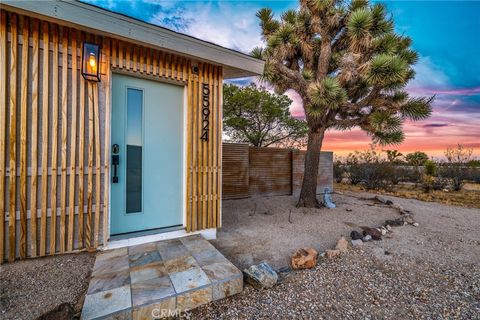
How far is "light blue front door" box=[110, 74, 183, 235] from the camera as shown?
2727 millimetres

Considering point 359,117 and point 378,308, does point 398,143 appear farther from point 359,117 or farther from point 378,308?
point 378,308

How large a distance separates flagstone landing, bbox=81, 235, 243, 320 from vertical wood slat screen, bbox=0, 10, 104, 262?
65cm

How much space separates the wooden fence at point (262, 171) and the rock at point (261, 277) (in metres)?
4.38

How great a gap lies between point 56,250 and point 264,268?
2369mm

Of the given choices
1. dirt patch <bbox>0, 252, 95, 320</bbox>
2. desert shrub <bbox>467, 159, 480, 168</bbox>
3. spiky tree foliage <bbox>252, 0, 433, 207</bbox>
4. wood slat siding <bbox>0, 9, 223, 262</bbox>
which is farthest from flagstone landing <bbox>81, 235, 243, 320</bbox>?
desert shrub <bbox>467, 159, 480, 168</bbox>

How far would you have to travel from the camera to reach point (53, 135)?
227cm

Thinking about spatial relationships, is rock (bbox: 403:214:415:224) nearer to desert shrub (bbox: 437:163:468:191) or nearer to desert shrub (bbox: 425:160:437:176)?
desert shrub (bbox: 437:163:468:191)

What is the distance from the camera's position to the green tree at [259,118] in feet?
30.6

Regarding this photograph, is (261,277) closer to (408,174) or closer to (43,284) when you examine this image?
(43,284)

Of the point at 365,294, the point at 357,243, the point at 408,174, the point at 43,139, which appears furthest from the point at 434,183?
the point at 43,139

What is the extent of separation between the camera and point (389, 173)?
10156mm

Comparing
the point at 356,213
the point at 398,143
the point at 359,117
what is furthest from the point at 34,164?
the point at 398,143

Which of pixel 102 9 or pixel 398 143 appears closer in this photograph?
pixel 102 9

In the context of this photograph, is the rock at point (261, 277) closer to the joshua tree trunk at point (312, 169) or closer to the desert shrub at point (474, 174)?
the joshua tree trunk at point (312, 169)
